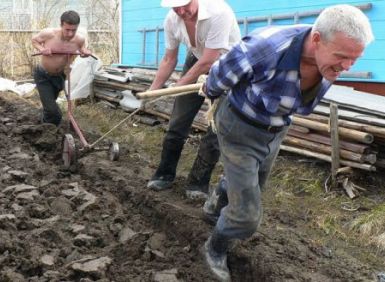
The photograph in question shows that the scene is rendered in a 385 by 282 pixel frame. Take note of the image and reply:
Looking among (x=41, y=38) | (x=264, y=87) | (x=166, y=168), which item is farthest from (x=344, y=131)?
(x=41, y=38)

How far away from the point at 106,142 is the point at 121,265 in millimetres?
3983

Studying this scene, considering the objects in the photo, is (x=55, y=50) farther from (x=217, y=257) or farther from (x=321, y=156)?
(x=217, y=257)

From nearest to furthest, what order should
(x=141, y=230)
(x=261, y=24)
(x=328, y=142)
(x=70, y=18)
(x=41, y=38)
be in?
1. (x=141, y=230)
2. (x=328, y=142)
3. (x=70, y=18)
4. (x=41, y=38)
5. (x=261, y=24)

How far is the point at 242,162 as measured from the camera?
352cm

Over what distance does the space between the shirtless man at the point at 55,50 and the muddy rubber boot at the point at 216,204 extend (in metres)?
3.86

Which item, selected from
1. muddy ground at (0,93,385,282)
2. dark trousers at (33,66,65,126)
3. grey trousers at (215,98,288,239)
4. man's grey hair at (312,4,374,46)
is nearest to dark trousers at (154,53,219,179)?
muddy ground at (0,93,385,282)

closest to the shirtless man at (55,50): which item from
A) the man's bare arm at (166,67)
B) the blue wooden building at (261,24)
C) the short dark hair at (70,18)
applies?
the short dark hair at (70,18)

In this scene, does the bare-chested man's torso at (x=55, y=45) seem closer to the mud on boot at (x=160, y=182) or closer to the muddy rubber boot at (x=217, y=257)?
the mud on boot at (x=160, y=182)

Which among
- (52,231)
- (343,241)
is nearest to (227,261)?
(343,241)

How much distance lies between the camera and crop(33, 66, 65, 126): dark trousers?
811cm

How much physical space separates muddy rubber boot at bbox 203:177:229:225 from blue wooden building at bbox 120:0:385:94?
12.7 feet

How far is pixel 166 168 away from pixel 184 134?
478 mm

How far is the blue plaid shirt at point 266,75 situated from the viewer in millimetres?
3061

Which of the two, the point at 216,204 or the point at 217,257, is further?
the point at 216,204
